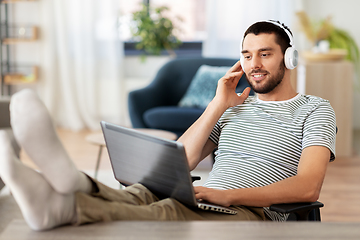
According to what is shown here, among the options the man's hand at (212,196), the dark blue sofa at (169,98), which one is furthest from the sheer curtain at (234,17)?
the man's hand at (212,196)

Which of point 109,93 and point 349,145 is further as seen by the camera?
point 109,93

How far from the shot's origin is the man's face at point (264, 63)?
1.50 metres

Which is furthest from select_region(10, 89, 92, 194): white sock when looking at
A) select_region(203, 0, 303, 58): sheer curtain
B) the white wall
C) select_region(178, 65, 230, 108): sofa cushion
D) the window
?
the white wall

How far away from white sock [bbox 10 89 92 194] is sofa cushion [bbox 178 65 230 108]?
2773 millimetres

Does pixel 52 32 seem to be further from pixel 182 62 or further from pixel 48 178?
pixel 48 178

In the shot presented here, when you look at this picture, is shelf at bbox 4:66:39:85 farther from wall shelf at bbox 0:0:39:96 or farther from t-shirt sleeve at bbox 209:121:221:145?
t-shirt sleeve at bbox 209:121:221:145

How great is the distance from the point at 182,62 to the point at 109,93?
137 centimetres

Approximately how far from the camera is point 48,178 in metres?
0.84

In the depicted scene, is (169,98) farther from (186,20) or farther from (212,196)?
(212,196)

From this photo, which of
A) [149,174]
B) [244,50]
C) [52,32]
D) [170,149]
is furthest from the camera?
[52,32]

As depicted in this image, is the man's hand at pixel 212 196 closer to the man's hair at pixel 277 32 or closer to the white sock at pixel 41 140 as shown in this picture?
the white sock at pixel 41 140

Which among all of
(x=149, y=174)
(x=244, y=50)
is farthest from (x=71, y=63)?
(x=149, y=174)

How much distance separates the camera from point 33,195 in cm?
82

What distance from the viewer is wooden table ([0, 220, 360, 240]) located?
31.4 inches
